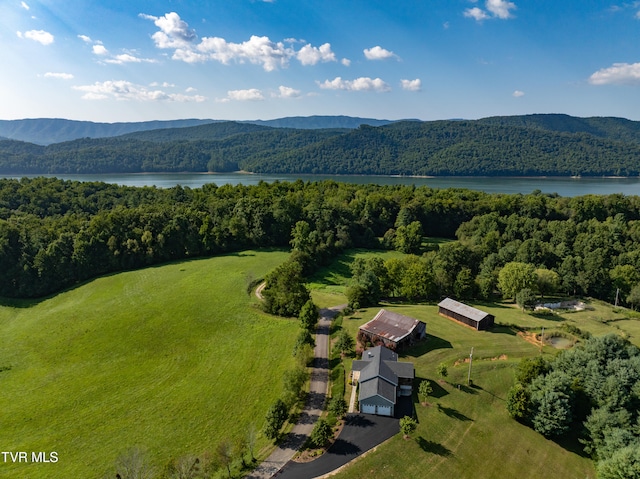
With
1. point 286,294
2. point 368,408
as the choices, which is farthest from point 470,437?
point 286,294

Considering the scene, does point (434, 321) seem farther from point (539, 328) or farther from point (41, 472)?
point (41, 472)

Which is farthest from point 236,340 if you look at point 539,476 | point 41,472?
point 539,476

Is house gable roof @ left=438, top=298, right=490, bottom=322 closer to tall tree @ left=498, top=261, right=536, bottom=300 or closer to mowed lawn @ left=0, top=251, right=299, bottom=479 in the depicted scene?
tall tree @ left=498, top=261, right=536, bottom=300

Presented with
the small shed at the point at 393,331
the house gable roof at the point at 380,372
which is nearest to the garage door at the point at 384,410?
the house gable roof at the point at 380,372

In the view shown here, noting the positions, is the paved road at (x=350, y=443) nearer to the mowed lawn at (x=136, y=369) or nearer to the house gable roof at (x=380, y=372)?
the house gable roof at (x=380, y=372)

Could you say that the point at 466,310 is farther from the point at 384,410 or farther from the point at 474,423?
the point at 384,410
